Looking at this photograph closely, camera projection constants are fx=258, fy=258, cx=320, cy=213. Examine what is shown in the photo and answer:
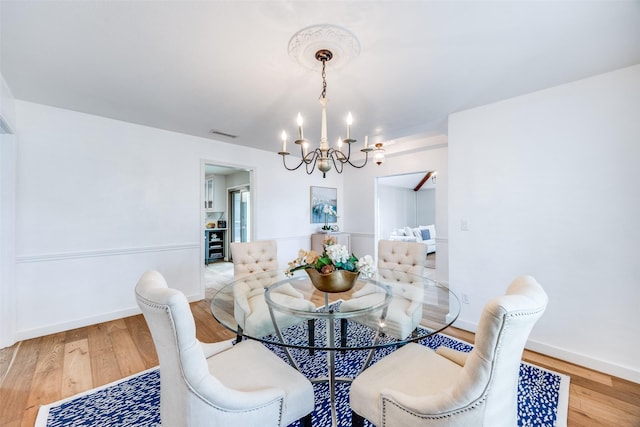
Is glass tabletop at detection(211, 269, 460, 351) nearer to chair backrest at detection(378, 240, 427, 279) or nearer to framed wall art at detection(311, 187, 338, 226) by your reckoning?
chair backrest at detection(378, 240, 427, 279)

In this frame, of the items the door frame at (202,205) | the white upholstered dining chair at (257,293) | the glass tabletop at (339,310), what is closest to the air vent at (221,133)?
the door frame at (202,205)

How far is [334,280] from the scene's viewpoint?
1786mm

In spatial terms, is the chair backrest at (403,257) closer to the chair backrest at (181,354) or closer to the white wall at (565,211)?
the white wall at (565,211)

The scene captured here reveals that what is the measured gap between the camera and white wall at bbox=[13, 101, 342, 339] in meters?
2.67

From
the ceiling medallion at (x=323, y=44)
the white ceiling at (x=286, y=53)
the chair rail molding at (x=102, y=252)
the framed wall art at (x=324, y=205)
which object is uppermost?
the white ceiling at (x=286, y=53)

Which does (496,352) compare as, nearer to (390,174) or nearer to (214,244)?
(390,174)

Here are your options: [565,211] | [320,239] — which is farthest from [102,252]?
[565,211]

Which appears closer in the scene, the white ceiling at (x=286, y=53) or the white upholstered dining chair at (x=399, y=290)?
the white ceiling at (x=286, y=53)

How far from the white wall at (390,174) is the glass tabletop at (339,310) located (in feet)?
8.75

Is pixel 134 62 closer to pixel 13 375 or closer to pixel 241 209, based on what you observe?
pixel 13 375

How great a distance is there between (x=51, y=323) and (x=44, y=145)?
1890 millimetres

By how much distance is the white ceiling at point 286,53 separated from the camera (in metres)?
1.47

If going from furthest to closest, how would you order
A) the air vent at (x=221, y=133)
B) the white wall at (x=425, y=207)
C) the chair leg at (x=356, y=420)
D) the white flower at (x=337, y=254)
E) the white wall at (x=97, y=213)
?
the white wall at (x=425, y=207), the air vent at (x=221, y=133), the white wall at (x=97, y=213), the white flower at (x=337, y=254), the chair leg at (x=356, y=420)

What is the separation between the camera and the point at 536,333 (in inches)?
96.0
